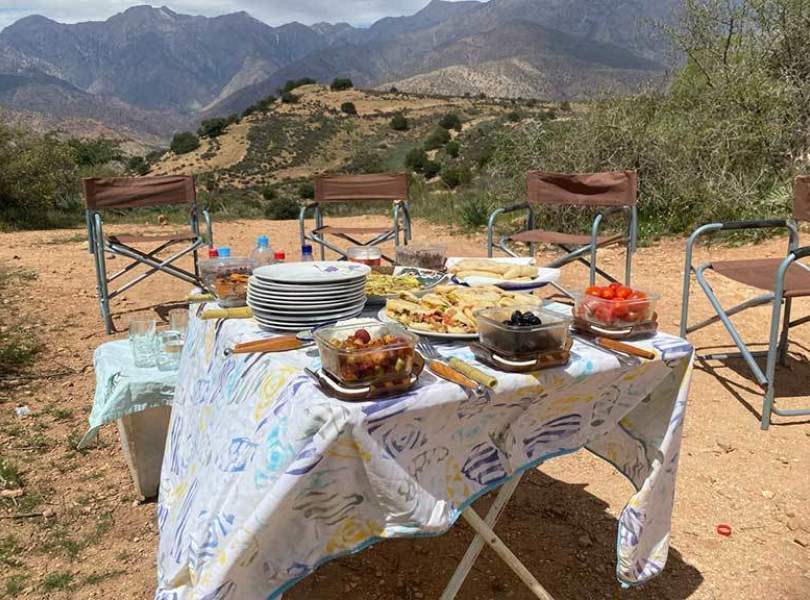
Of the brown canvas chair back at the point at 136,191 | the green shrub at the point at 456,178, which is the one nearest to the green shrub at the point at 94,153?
the green shrub at the point at 456,178

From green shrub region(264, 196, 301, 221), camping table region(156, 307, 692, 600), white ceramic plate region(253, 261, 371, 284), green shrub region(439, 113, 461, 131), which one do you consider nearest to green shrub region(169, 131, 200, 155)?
green shrub region(439, 113, 461, 131)

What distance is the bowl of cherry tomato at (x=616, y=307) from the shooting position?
1.32 m

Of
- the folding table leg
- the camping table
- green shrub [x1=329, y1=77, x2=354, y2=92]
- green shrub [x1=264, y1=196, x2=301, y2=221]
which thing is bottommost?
green shrub [x1=264, y1=196, x2=301, y2=221]

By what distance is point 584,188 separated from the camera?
444 cm

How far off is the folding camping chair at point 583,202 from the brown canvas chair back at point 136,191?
2.24 m

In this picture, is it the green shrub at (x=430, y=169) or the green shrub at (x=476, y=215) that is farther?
the green shrub at (x=430, y=169)

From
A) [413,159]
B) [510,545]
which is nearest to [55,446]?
[510,545]

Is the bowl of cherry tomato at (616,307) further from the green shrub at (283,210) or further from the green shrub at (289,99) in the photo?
the green shrub at (289,99)

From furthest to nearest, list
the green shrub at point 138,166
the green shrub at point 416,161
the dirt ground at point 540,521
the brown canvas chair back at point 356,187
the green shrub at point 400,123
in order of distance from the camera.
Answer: the green shrub at point 400,123, the green shrub at point 138,166, the green shrub at point 416,161, the brown canvas chair back at point 356,187, the dirt ground at point 540,521

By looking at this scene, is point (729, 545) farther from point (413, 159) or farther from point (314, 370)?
point (413, 159)

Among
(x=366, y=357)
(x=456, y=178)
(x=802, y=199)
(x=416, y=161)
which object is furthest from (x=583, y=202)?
(x=416, y=161)

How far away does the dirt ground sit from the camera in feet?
5.70

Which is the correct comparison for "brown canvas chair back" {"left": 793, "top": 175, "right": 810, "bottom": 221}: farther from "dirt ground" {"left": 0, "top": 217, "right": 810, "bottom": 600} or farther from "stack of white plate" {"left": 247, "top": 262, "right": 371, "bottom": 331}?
"stack of white plate" {"left": 247, "top": 262, "right": 371, "bottom": 331}

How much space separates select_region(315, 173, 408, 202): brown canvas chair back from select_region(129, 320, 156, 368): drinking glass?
118 inches
